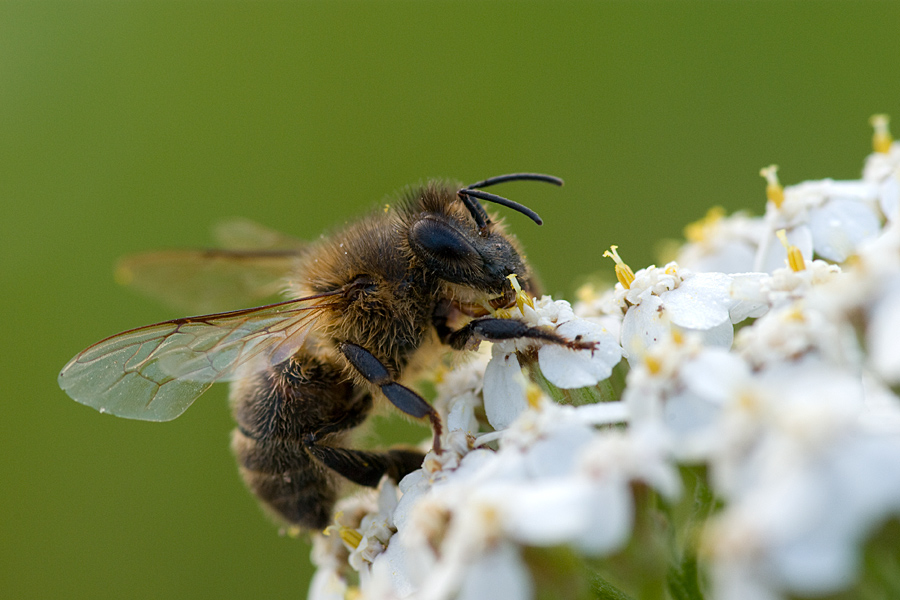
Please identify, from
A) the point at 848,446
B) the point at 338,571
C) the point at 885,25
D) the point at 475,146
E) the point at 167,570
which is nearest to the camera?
the point at 848,446

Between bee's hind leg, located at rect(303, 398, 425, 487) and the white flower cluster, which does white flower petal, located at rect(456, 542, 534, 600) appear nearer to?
the white flower cluster

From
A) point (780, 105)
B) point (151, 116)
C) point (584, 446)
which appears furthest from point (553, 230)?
point (584, 446)

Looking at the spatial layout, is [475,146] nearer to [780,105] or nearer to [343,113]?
[343,113]

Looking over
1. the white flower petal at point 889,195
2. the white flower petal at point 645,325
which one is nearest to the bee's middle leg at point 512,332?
the white flower petal at point 645,325

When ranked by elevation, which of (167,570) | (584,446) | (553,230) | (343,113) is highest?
(343,113)

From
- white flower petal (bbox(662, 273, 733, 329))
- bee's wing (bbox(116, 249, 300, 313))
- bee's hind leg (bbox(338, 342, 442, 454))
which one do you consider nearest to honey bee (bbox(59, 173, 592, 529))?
bee's hind leg (bbox(338, 342, 442, 454))

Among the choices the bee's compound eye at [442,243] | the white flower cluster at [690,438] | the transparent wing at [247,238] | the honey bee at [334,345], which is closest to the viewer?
the white flower cluster at [690,438]

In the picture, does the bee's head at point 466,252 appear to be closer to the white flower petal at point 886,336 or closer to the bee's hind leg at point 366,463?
the bee's hind leg at point 366,463
